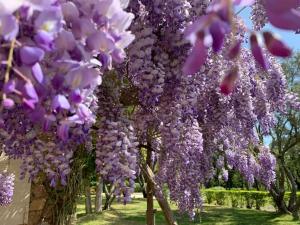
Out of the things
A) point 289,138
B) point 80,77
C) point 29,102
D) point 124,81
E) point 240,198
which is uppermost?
point 289,138

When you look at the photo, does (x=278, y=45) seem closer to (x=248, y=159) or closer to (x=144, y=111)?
(x=144, y=111)

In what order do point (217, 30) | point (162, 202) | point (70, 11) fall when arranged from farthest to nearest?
point (162, 202)
point (70, 11)
point (217, 30)

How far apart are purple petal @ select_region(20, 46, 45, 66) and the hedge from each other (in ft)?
91.2

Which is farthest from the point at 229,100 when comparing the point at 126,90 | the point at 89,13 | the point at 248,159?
the point at 248,159

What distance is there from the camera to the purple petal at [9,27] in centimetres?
101

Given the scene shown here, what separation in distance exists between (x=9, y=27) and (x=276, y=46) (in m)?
0.57

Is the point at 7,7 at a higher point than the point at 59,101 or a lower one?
higher

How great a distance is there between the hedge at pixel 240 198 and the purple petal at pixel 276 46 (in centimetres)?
2786

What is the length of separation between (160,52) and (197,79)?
0.43 meters

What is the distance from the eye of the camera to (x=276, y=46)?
2.77 ft

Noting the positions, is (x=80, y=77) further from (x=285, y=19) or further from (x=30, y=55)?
(x=285, y=19)

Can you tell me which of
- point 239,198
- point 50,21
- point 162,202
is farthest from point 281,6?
point 239,198

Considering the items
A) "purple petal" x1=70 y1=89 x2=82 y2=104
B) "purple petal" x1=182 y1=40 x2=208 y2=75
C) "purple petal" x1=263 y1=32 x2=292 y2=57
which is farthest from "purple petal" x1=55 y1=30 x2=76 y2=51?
"purple petal" x1=263 y1=32 x2=292 y2=57

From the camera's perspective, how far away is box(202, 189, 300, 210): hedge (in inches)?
1108
